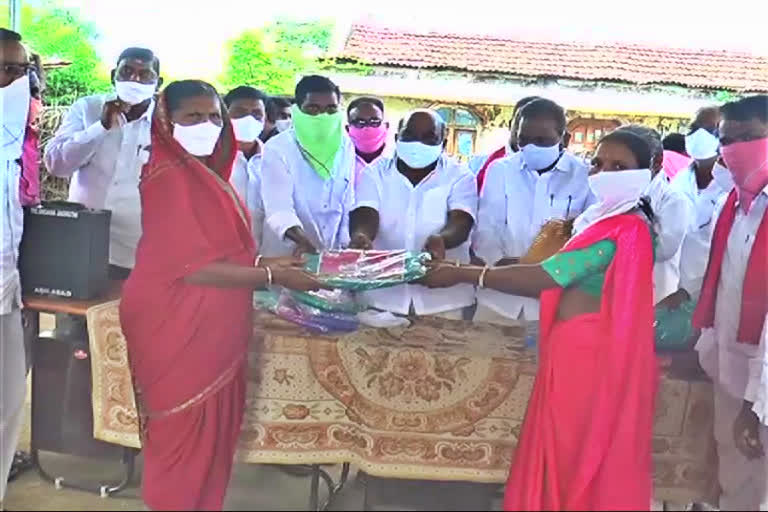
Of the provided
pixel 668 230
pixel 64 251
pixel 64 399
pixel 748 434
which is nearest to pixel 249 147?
pixel 64 251

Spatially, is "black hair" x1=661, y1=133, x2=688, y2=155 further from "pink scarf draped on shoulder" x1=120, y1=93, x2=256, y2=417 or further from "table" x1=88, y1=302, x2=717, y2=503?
"pink scarf draped on shoulder" x1=120, y1=93, x2=256, y2=417

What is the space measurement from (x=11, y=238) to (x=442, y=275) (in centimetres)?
139

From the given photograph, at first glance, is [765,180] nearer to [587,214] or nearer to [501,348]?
[587,214]

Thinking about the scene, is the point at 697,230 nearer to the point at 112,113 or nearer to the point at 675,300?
the point at 675,300

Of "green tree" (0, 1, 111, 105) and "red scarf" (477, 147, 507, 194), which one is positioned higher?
"green tree" (0, 1, 111, 105)

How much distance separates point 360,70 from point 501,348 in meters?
1.05

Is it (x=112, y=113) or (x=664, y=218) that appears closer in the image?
(x=664, y=218)

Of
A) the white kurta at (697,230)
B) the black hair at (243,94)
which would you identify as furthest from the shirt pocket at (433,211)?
the white kurta at (697,230)

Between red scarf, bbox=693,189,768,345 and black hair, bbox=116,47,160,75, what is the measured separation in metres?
1.86

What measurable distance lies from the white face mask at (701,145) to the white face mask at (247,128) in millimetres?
1522

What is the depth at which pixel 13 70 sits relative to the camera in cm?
267

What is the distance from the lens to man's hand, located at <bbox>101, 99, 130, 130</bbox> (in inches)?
115

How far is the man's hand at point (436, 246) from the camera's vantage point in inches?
114

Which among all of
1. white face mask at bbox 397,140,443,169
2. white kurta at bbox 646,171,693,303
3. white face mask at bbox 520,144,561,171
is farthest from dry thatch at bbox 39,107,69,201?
white kurta at bbox 646,171,693,303
